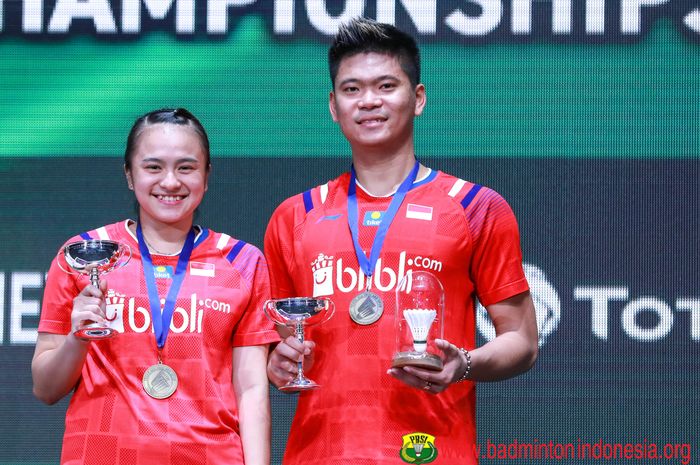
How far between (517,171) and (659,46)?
2.12 ft

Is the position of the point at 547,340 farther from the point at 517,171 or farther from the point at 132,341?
the point at 132,341

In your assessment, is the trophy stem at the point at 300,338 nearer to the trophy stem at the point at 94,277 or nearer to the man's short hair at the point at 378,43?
the trophy stem at the point at 94,277

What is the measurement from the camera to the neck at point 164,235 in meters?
2.98

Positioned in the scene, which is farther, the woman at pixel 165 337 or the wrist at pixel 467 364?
the woman at pixel 165 337

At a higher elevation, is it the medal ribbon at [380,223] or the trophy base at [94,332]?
the medal ribbon at [380,223]

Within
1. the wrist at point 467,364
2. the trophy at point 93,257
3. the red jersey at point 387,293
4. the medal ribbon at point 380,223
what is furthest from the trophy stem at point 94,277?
the wrist at point 467,364

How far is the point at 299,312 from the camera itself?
110 inches

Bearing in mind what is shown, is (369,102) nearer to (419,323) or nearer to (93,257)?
(419,323)

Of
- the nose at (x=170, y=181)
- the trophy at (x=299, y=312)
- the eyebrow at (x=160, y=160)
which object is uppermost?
the eyebrow at (x=160, y=160)

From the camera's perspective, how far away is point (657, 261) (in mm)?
4035

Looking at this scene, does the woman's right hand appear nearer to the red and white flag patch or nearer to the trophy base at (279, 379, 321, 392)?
the trophy base at (279, 379, 321, 392)

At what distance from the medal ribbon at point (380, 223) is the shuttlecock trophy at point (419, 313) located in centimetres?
Answer: 9

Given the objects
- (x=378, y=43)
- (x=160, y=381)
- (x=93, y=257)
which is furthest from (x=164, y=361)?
(x=378, y=43)

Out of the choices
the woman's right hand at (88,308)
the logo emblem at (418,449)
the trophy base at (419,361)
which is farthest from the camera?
the logo emblem at (418,449)
